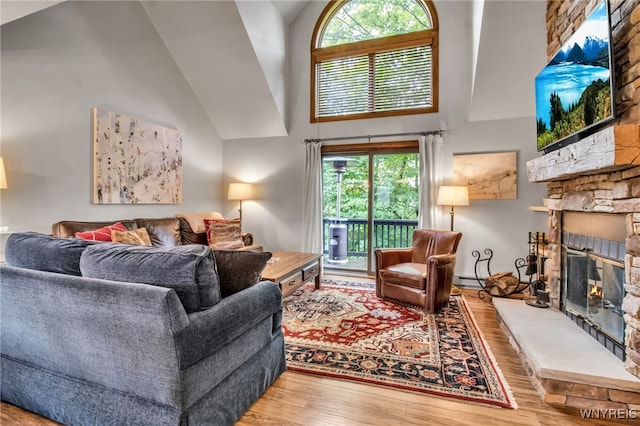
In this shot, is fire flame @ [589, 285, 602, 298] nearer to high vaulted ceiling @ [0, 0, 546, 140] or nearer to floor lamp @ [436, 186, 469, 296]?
floor lamp @ [436, 186, 469, 296]

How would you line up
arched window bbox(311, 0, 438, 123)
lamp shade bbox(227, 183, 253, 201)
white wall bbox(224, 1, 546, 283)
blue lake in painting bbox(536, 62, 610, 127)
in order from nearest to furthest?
blue lake in painting bbox(536, 62, 610, 127) → white wall bbox(224, 1, 546, 283) → arched window bbox(311, 0, 438, 123) → lamp shade bbox(227, 183, 253, 201)

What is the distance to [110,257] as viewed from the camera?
1.53m

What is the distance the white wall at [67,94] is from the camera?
9.30ft

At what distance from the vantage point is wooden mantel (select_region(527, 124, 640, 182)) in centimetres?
162

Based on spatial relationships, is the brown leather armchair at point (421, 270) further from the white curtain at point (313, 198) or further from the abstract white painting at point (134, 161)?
the abstract white painting at point (134, 161)

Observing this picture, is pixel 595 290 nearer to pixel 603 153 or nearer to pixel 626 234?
pixel 626 234

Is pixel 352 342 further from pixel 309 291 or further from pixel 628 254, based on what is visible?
pixel 628 254

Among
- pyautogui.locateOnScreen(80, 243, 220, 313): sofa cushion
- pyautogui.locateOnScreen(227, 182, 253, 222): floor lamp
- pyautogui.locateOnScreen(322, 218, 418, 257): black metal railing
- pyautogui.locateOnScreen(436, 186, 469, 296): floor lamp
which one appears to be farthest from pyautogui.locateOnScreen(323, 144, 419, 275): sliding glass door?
pyautogui.locateOnScreen(80, 243, 220, 313): sofa cushion

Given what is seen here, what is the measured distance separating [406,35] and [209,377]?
493cm

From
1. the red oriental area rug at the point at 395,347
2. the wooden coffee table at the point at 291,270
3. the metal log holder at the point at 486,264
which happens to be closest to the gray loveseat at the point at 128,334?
the red oriental area rug at the point at 395,347

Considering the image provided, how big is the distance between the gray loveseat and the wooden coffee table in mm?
1046

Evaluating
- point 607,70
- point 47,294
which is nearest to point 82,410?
point 47,294

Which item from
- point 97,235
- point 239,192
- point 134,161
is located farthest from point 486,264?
point 134,161

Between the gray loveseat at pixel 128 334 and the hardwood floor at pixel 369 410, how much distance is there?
107 mm
